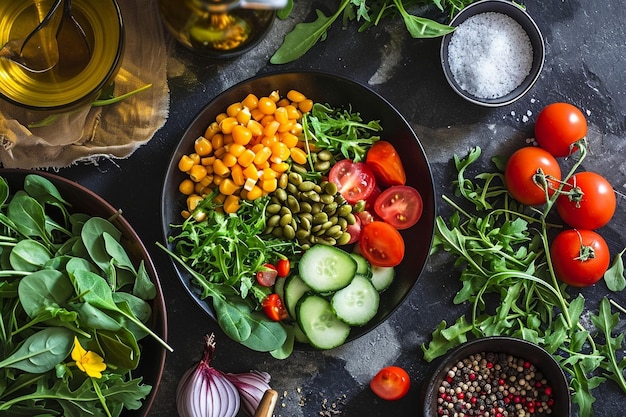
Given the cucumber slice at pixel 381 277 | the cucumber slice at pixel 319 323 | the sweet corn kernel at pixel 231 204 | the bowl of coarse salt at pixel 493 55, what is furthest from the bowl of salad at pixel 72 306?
the bowl of coarse salt at pixel 493 55

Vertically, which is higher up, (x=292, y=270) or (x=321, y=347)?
(x=292, y=270)

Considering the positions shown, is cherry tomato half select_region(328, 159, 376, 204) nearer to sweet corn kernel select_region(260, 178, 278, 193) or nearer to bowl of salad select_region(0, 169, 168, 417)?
sweet corn kernel select_region(260, 178, 278, 193)

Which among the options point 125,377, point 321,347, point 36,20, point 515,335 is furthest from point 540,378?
point 36,20

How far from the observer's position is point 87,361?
66.1 inches

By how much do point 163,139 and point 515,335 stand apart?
42.3 inches

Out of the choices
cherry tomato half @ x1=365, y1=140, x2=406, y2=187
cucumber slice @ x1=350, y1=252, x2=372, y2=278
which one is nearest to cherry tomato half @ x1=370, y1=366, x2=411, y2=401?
cucumber slice @ x1=350, y1=252, x2=372, y2=278

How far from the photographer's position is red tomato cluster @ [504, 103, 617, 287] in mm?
2004

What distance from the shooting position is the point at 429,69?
6.89 feet

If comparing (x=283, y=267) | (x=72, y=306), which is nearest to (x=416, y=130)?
(x=283, y=267)

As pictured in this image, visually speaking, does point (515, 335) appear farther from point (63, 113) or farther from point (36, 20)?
point (36, 20)

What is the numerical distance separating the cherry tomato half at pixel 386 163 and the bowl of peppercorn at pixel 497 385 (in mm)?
492

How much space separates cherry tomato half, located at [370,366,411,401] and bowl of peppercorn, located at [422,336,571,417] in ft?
0.22

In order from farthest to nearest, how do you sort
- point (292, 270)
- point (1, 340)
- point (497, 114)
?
1. point (497, 114)
2. point (292, 270)
3. point (1, 340)

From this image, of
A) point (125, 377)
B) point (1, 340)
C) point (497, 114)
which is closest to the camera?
point (1, 340)
